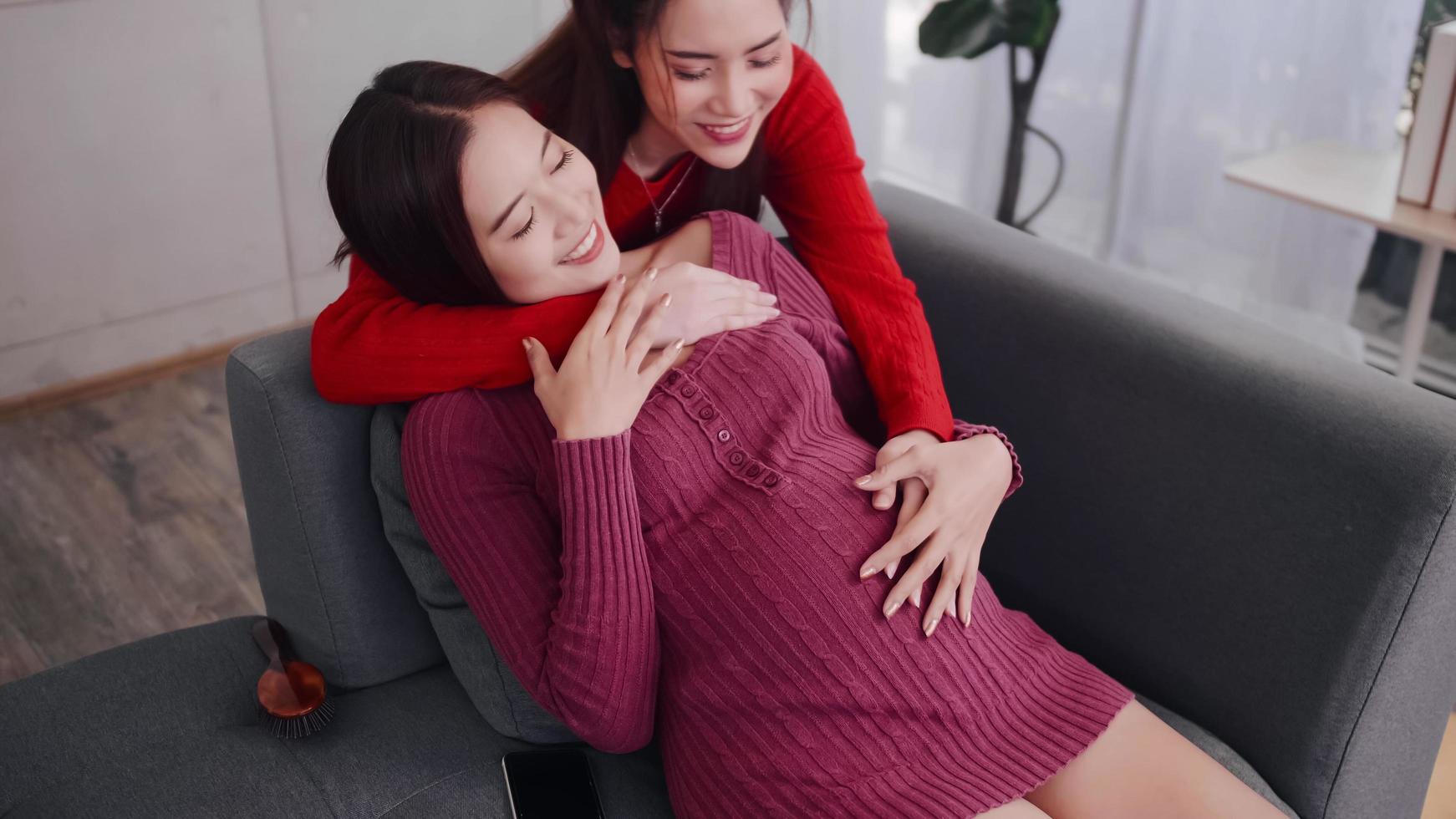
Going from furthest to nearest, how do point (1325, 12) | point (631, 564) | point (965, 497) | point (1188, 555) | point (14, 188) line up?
point (1325, 12)
point (14, 188)
point (1188, 555)
point (965, 497)
point (631, 564)

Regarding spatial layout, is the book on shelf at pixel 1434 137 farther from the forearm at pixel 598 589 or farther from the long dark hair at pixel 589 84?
the forearm at pixel 598 589

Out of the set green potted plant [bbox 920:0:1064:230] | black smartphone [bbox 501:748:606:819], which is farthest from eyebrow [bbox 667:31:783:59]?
green potted plant [bbox 920:0:1064:230]

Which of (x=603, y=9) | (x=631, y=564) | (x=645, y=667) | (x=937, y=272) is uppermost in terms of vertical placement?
(x=603, y=9)

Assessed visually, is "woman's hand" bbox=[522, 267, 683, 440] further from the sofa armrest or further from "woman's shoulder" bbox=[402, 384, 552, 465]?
Result: the sofa armrest

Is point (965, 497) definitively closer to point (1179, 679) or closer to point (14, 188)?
point (1179, 679)

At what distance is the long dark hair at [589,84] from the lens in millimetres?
1321

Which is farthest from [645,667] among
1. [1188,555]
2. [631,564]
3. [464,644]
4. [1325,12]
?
[1325,12]

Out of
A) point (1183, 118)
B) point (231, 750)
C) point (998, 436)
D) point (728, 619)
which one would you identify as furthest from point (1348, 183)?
point (231, 750)

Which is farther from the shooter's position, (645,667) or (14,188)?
(14,188)

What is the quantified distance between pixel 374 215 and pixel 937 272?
778 millimetres

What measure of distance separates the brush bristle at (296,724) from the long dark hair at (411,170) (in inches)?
19.2

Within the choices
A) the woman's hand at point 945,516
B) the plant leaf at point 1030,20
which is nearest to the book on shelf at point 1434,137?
the plant leaf at point 1030,20

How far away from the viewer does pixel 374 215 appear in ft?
3.77

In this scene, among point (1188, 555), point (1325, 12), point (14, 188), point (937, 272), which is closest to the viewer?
point (1188, 555)
